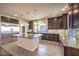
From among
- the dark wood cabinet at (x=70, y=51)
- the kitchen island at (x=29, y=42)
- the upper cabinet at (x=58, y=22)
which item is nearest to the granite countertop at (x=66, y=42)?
the dark wood cabinet at (x=70, y=51)

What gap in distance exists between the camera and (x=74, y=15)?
2475 millimetres

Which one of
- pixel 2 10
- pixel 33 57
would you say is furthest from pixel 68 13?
pixel 2 10

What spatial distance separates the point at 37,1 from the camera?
249cm

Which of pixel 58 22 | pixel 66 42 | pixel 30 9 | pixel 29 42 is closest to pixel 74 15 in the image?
pixel 58 22

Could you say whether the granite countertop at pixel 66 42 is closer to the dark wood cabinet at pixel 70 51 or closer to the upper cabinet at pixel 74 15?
the dark wood cabinet at pixel 70 51

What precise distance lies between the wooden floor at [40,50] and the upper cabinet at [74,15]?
1.86ft

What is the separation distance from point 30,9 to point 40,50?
97 centimetres

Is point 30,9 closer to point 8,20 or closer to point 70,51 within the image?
point 8,20

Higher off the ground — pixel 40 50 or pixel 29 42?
pixel 29 42

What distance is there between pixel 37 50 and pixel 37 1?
1.12 m

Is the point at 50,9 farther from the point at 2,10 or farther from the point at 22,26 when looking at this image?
the point at 2,10

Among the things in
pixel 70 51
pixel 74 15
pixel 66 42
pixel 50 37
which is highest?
pixel 74 15

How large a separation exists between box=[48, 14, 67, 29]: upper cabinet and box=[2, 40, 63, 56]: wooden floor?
403 mm

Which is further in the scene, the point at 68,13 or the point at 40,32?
the point at 40,32
